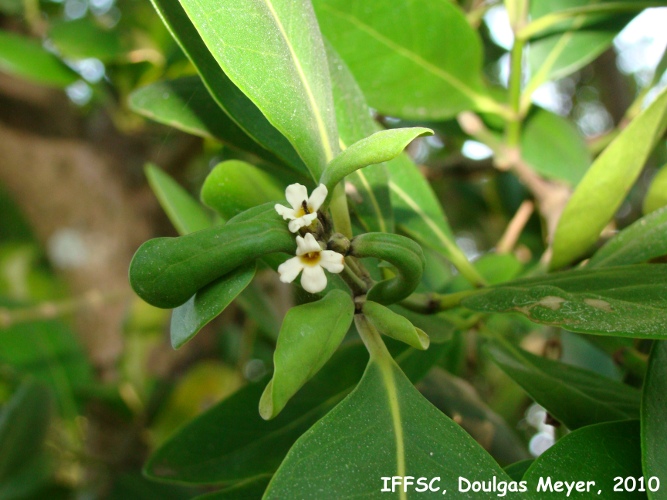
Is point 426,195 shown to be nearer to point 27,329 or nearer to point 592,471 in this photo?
point 592,471

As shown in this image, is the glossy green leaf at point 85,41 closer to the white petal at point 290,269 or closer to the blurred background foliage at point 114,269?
the blurred background foliage at point 114,269

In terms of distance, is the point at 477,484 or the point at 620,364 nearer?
the point at 477,484

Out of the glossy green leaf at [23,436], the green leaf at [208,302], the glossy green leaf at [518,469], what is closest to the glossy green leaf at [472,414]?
the glossy green leaf at [518,469]

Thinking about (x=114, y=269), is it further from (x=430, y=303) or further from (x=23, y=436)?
(x=430, y=303)

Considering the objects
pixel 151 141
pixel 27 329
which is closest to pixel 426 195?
pixel 27 329

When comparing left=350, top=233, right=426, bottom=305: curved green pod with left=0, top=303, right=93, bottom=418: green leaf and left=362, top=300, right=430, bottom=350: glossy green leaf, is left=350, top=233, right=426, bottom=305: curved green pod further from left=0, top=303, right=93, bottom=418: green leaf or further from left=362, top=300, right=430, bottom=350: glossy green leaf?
left=0, top=303, right=93, bottom=418: green leaf

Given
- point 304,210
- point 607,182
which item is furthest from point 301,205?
point 607,182
